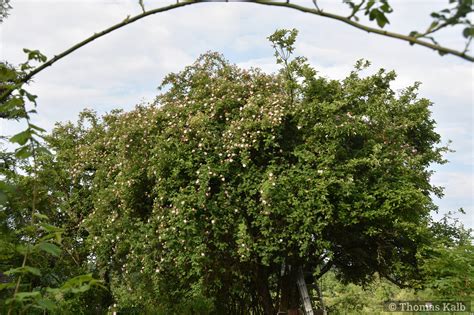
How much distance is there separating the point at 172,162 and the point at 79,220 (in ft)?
14.1

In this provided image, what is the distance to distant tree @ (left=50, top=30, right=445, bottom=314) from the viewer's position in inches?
345

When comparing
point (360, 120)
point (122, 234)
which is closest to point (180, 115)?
point (122, 234)

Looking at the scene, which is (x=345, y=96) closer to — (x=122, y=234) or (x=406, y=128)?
(x=406, y=128)

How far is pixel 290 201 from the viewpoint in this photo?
28.4 feet

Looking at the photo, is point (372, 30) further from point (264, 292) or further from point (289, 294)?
point (264, 292)

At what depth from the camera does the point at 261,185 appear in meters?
8.60

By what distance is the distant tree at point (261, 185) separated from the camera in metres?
8.76

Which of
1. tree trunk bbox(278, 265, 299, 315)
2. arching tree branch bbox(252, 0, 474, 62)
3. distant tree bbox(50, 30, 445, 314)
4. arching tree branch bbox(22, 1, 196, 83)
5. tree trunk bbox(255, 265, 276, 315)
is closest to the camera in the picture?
arching tree branch bbox(252, 0, 474, 62)

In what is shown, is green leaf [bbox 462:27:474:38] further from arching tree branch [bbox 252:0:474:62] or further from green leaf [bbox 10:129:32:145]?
green leaf [bbox 10:129:32:145]

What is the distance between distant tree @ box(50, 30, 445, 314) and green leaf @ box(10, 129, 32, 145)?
7184mm

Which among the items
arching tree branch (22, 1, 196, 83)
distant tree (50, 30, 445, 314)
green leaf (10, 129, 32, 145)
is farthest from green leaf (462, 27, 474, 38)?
distant tree (50, 30, 445, 314)

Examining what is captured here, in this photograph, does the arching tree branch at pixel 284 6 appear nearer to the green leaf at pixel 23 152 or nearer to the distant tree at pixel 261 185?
the green leaf at pixel 23 152

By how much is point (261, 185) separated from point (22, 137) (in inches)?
291

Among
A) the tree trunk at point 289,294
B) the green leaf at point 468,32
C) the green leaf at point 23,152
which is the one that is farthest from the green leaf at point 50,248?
the tree trunk at point 289,294
